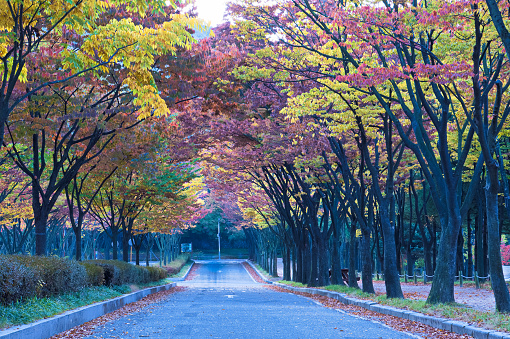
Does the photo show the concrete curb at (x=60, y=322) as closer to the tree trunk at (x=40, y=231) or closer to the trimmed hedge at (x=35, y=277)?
the trimmed hedge at (x=35, y=277)

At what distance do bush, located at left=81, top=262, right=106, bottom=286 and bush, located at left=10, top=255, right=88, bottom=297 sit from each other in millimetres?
1548

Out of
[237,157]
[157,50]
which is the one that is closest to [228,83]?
[157,50]

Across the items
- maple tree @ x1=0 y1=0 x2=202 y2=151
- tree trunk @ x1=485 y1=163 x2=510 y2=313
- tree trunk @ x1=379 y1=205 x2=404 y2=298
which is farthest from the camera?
tree trunk @ x1=379 y1=205 x2=404 y2=298

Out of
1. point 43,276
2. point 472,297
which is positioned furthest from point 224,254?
point 43,276

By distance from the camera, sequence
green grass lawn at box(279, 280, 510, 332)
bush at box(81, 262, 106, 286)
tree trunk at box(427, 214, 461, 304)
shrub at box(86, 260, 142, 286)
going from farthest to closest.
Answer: shrub at box(86, 260, 142, 286) < bush at box(81, 262, 106, 286) < tree trunk at box(427, 214, 461, 304) < green grass lawn at box(279, 280, 510, 332)

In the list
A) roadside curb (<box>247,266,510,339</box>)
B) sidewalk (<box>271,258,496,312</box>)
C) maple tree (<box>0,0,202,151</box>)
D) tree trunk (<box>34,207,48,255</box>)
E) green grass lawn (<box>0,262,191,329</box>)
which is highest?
maple tree (<box>0,0,202,151</box>)

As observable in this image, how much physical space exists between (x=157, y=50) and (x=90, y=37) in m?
1.35

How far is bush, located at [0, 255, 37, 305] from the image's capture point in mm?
8375

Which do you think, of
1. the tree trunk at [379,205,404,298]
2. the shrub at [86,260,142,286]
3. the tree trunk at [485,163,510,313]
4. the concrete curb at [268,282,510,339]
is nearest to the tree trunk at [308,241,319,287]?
the shrub at [86,260,142,286]

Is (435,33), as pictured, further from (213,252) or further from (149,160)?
(213,252)

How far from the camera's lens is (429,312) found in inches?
458

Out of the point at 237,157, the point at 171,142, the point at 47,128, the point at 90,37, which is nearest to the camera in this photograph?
the point at 90,37

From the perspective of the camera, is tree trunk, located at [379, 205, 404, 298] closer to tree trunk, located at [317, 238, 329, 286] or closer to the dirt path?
the dirt path

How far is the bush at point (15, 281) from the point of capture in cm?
838
